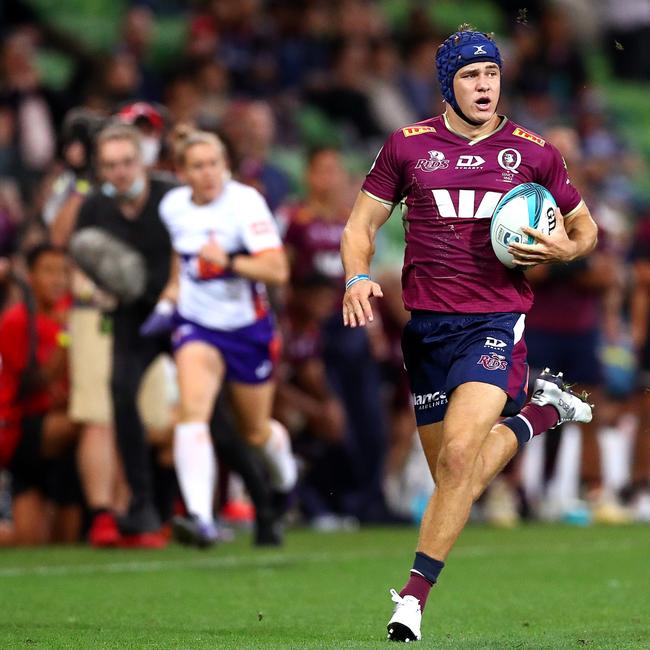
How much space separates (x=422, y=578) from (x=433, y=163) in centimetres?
163

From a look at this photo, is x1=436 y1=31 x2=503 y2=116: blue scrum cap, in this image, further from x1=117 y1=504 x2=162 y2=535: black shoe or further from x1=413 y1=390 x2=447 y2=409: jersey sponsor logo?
x1=117 y1=504 x2=162 y2=535: black shoe

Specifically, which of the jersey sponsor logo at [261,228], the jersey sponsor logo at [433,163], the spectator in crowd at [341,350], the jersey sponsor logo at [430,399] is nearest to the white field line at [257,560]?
the jersey sponsor logo at [261,228]

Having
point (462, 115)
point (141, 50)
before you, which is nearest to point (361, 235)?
point (462, 115)

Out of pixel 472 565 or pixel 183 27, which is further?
pixel 183 27

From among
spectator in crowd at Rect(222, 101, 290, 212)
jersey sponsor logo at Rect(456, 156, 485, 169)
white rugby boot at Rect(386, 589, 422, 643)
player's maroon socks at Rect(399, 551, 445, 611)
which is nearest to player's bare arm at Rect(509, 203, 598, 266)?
jersey sponsor logo at Rect(456, 156, 485, 169)

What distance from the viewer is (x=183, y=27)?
17875 mm

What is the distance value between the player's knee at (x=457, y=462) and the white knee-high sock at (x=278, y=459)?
3.94 metres

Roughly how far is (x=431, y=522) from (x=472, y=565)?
11.9 feet

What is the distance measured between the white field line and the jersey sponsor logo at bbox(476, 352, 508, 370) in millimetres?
3102

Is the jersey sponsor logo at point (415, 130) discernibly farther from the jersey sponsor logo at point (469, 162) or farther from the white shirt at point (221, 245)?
the white shirt at point (221, 245)

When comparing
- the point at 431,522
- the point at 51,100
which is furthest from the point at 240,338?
the point at 51,100

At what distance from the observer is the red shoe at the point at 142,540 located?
10492mm

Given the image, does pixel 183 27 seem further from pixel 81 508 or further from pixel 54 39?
pixel 81 508

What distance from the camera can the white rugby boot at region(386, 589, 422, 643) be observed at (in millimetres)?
6047
